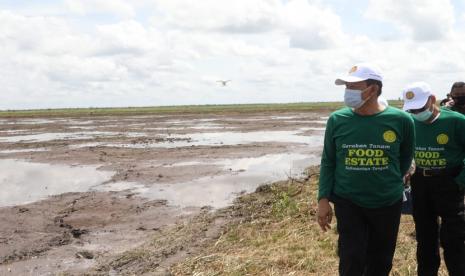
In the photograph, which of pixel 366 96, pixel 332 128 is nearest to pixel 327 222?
pixel 332 128

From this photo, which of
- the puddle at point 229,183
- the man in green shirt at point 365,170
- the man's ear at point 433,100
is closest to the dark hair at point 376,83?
the man in green shirt at point 365,170

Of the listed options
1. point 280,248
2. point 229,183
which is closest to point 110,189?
point 229,183

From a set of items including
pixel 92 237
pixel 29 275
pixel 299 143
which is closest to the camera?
pixel 29 275

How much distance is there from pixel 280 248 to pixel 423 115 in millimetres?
2580

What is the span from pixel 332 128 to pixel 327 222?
686mm

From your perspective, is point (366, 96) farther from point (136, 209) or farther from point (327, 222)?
point (136, 209)

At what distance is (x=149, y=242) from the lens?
277 inches

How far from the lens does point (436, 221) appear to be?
418 centimetres

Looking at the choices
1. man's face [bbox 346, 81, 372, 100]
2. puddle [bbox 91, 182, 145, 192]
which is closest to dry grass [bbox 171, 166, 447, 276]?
man's face [bbox 346, 81, 372, 100]

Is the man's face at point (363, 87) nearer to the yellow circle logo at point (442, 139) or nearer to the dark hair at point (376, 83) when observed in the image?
the dark hair at point (376, 83)

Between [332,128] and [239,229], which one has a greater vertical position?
[332,128]

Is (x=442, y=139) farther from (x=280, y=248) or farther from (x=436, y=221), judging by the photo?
(x=280, y=248)

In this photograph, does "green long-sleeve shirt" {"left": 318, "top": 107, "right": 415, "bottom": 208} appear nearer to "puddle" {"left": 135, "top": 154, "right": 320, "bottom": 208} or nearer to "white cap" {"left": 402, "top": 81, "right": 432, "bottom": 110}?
"white cap" {"left": 402, "top": 81, "right": 432, "bottom": 110}

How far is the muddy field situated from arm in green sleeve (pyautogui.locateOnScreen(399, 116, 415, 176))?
3359 mm
